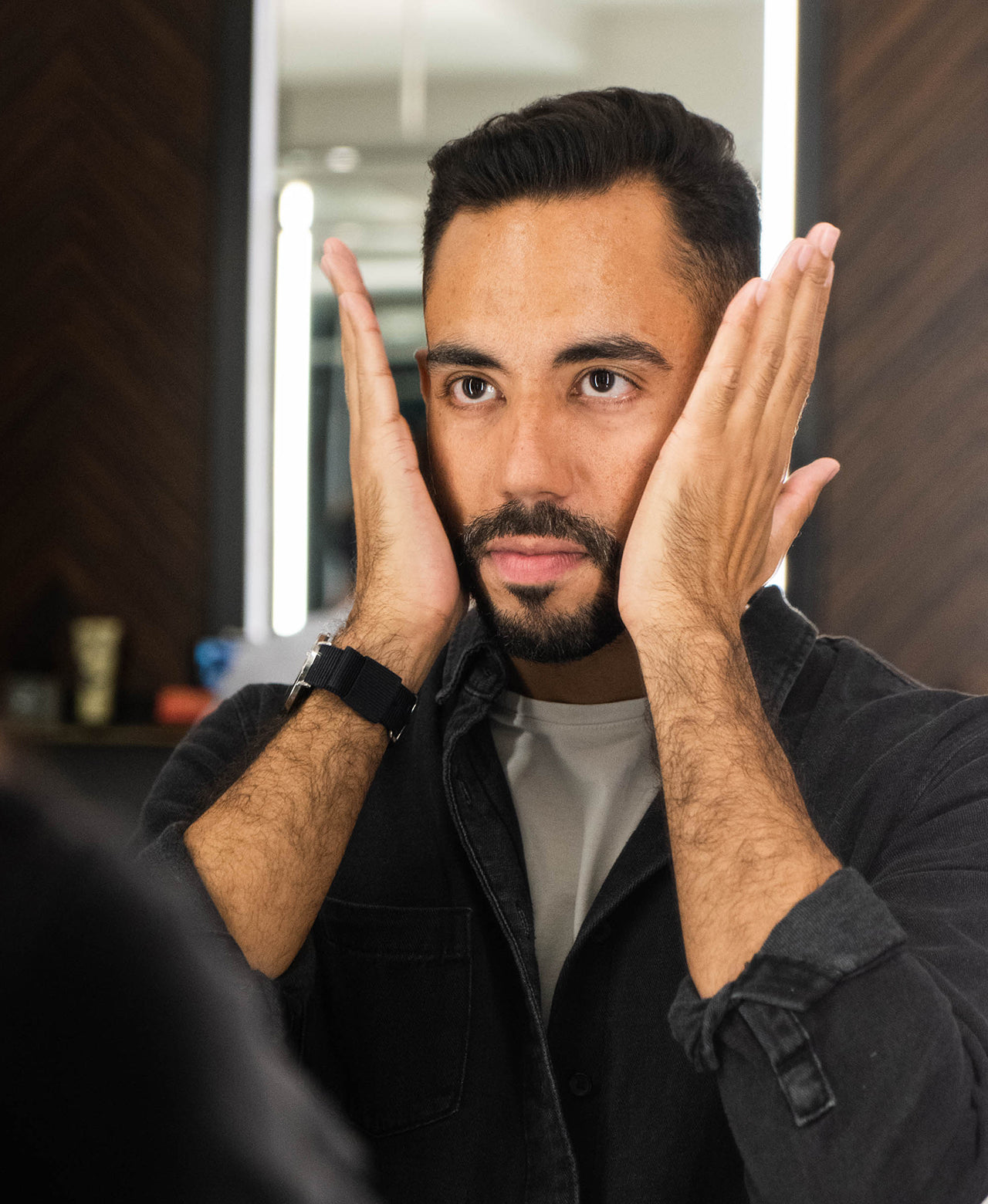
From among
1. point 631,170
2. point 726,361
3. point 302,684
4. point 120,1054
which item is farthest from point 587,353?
point 120,1054

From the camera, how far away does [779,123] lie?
3.52 meters

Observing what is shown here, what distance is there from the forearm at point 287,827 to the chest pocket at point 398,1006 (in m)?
0.13

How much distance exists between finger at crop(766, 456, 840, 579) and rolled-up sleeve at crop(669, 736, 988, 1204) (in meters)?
0.50

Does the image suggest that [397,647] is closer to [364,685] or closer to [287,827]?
[364,685]

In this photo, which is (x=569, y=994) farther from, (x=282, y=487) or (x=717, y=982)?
(x=282, y=487)

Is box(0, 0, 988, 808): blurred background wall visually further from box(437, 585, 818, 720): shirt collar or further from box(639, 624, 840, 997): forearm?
box(639, 624, 840, 997): forearm

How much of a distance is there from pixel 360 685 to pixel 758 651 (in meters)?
0.44

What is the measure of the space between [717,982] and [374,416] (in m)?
0.82

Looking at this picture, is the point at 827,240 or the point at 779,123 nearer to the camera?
the point at 827,240

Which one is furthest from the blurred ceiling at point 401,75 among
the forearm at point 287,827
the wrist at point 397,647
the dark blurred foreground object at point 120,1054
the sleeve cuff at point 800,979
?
the dark blurred foreground object at point 120,1054

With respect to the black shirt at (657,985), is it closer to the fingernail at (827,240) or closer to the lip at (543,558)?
the lip at (543,558)

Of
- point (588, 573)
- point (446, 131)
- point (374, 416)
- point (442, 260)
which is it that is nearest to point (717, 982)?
point (588, 573)

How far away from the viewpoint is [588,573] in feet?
4.48

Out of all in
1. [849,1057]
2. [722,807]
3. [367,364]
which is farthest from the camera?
[367,364]
